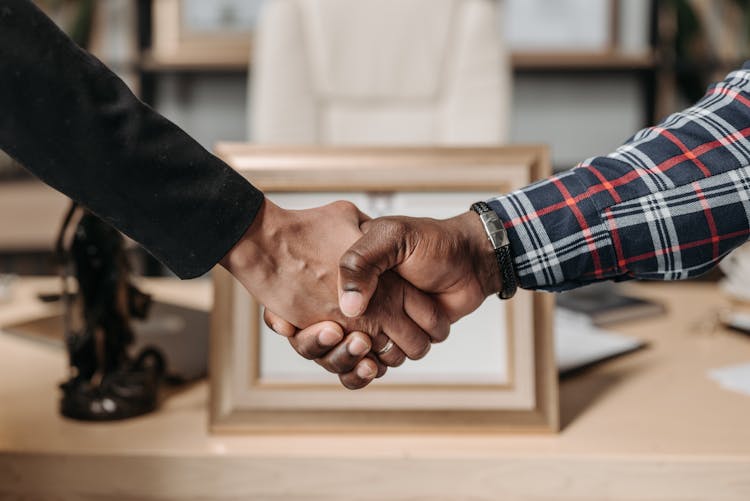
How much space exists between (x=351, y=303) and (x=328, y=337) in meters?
0.05

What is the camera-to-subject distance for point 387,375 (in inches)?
34.9

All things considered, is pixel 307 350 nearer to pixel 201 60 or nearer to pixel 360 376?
pixel 360 376

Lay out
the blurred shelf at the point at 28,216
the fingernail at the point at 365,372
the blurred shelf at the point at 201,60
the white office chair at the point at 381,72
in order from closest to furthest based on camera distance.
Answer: the fingernail at the point at 365,372
the white office chair at the point at 381,72
the blurred shelf at the point at 201,60
the blurred shelf at the point at 28,216

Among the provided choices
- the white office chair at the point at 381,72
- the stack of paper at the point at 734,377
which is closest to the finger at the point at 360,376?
the stack of paper at the point at 734,377

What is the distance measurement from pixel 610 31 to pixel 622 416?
7.52 feet

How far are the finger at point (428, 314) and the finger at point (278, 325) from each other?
0.48 feet

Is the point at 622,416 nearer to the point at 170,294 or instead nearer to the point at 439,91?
the point at 170,294

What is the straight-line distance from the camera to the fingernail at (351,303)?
0.85 m

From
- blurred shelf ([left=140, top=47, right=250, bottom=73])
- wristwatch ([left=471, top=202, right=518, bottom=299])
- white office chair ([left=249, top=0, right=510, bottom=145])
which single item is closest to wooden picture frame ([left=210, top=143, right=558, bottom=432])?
wristwatch ([left=471, top=202, right=518, bottom=299])

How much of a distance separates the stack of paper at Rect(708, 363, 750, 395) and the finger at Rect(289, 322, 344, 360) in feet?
1.69

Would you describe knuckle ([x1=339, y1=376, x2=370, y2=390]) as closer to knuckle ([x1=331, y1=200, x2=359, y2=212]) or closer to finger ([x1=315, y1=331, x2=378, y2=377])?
finger ([x1=315, y1=331, x2=378, y2=377])

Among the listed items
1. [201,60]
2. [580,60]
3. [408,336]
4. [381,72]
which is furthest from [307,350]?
[580,60]

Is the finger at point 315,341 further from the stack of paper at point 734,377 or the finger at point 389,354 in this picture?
the stack of paper at point 734,377

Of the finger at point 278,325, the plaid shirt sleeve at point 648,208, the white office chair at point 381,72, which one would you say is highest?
the white office chair at point 381,72
